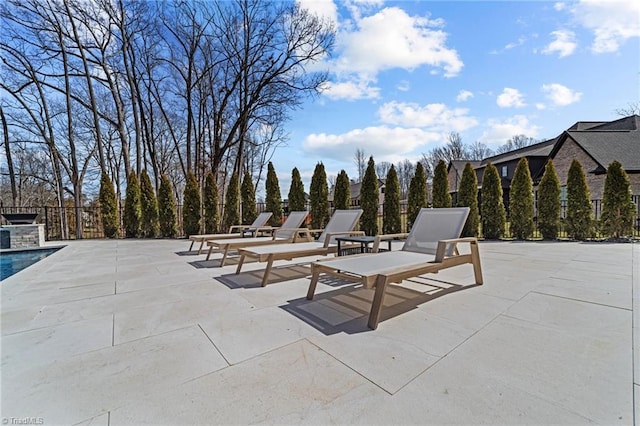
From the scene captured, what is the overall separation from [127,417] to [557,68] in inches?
403

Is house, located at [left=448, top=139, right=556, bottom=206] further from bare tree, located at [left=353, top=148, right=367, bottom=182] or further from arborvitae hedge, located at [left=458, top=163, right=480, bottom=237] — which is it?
bare tree, located at [left=353, top=148, right=367, bottom=182]

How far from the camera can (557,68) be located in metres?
7.42

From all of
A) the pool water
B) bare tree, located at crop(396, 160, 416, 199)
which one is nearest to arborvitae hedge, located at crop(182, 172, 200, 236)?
the pool water

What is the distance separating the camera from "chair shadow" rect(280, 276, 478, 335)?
2721 mm

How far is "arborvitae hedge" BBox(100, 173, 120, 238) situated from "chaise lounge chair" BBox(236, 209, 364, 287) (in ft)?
29.5

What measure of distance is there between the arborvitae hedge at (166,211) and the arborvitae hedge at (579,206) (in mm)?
13363

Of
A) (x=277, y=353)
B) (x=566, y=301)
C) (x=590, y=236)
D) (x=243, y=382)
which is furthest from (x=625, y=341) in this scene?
(x=590, y=236)

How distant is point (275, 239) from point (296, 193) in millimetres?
5457

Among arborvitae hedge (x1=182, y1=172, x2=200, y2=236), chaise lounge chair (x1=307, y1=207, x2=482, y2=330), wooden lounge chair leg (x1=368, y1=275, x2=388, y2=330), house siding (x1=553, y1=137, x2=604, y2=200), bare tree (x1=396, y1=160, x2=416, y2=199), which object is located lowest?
wooden lounge chair leg (x1=368, y1=275, x2=388, y2=330)

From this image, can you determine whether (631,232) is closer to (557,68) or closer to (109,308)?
(557,68)

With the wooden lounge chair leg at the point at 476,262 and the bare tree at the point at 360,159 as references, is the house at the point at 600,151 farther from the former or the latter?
the bare tree at the point at 360,159

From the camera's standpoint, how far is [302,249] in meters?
4.60

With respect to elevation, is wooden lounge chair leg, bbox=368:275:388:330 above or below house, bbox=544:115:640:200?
below

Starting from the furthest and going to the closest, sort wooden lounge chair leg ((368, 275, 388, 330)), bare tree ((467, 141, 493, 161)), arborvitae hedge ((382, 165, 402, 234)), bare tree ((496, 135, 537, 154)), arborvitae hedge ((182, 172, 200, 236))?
bare tree ((496, 135, 537, 154)), bare tree ((467, 141, 493, 161)), arborvitae hedge ((182, 172, 200, 236)), arborvitae hedge ((382, 165, 402, 234)), wooden lounge chair leg ((368, 275, 388, 330))
